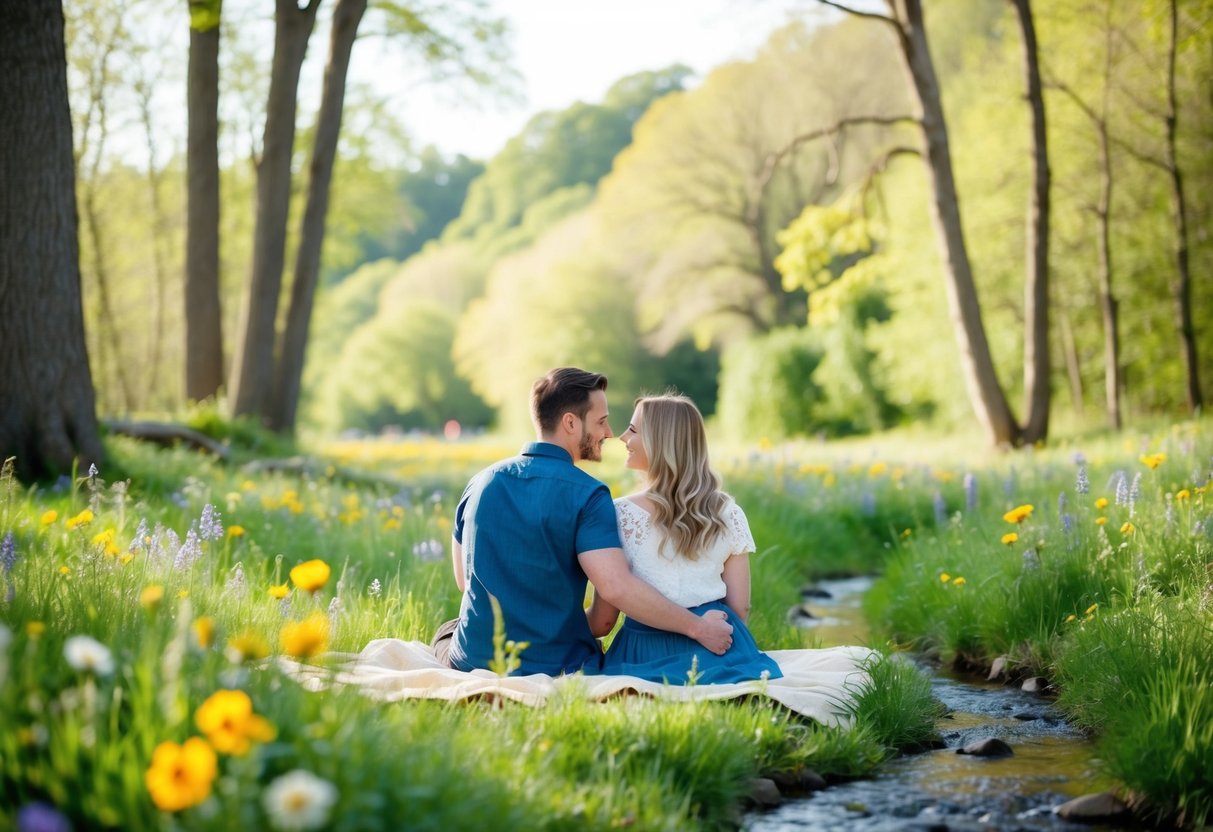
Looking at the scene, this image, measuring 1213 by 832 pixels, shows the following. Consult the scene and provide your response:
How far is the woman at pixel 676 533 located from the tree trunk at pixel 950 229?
397 inches

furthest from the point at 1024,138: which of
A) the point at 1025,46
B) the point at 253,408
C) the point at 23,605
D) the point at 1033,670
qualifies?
the point at 23,605

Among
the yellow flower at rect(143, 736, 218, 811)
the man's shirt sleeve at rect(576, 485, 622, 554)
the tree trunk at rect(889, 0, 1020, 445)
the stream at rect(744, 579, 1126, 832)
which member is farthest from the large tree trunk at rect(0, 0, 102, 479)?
the tree trunk at rect(889, 0, 1020, 445)

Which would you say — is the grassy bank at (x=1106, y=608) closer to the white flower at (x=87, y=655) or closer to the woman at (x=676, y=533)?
the woman at (x=676, y=533)

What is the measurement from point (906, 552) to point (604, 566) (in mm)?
4353

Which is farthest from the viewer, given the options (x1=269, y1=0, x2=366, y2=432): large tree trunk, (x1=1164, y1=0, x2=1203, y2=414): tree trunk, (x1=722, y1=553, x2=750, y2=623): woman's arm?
(x1=1164, y1=0, x2=1203, y2=414): tree trunk

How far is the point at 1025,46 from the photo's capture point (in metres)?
13.9

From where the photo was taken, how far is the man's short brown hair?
14.3 ft

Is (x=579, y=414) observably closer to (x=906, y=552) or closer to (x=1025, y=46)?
(x=906, y=552)

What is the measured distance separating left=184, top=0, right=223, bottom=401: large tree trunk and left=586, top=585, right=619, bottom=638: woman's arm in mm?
11410

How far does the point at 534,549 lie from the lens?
434cm

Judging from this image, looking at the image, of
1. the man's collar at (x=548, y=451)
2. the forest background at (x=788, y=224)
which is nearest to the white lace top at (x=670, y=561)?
A: the man's collar at (x=548, y=451)

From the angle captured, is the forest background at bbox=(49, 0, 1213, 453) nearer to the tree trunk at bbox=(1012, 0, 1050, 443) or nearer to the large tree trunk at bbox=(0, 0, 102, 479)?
the tree trunk at bbox=(1012, 0, 1050, 443)

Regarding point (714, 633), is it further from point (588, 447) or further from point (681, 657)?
point (588, 447)

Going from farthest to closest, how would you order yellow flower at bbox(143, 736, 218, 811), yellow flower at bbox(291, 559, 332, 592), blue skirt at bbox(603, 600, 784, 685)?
blue skirt at bbox(603, 600, 784, 685) → yellow flower at bbox(291, 559, 332, 592) → yellow flower at bbox(143, 736, 218, 811)
